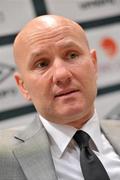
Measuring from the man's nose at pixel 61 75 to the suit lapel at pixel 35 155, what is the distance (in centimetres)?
19

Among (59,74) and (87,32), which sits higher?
(59,74)

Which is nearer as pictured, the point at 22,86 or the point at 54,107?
the point at 54,107

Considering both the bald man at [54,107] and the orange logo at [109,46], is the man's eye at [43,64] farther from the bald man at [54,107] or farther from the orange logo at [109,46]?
the orange logo at [109,46]

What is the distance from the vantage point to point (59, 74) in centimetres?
111

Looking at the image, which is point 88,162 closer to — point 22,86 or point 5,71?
point 22,86

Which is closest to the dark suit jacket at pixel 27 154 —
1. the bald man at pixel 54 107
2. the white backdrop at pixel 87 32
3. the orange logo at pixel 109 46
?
the bald man at pixel 54 107

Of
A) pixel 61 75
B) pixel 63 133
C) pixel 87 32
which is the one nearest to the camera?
pixel 61 75

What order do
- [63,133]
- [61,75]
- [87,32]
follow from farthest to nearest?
1. [87,32]
2. [63,133]
3. [61,75]

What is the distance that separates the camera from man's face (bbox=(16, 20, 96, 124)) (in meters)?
1.12

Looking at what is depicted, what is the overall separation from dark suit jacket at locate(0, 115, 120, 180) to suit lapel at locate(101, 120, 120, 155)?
0.01m

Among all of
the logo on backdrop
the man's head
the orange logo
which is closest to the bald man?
the man's head

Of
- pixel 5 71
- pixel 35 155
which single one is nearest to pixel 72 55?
pixel 35 155

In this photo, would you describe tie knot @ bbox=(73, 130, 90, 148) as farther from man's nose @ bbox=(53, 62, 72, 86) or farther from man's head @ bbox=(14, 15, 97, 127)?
man's nose @ bbox=(53, 62, 72, 86)

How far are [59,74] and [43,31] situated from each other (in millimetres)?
164
